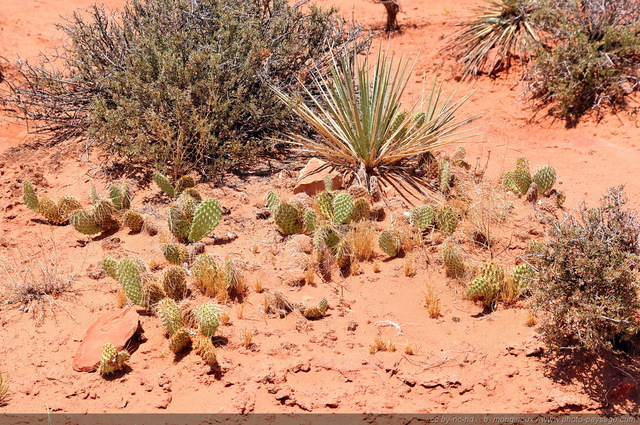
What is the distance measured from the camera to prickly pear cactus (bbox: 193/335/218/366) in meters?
3.53

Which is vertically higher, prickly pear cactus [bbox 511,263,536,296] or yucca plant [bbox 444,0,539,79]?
yucca plant [bbox 444,0,539,79]

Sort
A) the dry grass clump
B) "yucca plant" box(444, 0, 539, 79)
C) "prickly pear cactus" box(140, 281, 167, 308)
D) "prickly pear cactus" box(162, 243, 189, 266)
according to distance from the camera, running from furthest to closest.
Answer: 1. "yucca plant" box(444, 0, 539, 79)
2. "prickly pear cactus" box(162, 243, 189, 266)
3. the dry grass clump
4. "prickly pear cactus" box(140, 281, 167, 308)

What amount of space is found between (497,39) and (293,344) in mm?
6299

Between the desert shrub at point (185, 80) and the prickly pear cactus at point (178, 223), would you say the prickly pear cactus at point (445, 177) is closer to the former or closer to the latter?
the desert shrub at point (185, 80)

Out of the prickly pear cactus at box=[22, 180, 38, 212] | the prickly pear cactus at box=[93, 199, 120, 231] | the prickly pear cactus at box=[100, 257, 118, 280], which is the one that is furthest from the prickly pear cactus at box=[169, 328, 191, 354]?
the prickly pear cactus at box=[22, 180, 38, 212]

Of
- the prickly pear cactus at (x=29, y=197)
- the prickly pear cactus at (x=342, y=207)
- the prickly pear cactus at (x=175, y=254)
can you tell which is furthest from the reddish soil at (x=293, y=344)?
the prickly pear cactus at (x=342, y=207)

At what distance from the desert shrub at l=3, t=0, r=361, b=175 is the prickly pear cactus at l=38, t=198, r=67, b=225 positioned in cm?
82

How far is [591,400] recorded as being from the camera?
3270 millimetres

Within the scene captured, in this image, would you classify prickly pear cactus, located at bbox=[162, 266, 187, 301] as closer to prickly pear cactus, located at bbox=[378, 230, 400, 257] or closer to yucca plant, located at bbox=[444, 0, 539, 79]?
prickly pear cactus, located at bbox=[378, 230, 400, 257]

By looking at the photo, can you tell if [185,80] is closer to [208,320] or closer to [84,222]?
[84,222]

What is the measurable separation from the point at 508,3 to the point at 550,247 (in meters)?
5.85

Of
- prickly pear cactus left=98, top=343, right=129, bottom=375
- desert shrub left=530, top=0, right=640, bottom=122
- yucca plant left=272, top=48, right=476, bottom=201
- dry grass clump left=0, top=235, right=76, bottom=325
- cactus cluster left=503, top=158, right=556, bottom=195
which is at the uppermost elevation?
desert shrub left=530, top=0, right=640, bottom=122

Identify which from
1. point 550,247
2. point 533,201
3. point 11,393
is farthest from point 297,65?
point 11,393

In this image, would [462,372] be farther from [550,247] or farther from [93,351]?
Result: [93,351]
